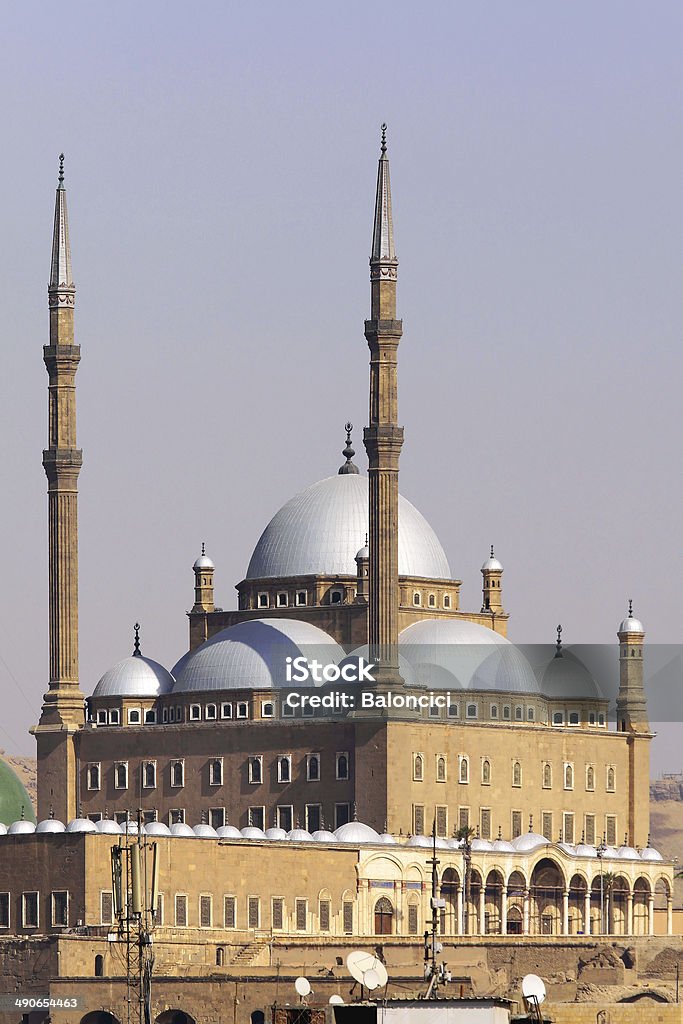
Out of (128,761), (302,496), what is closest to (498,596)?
(302,496)

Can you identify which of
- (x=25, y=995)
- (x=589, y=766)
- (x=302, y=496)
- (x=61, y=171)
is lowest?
(x=25, y=995)

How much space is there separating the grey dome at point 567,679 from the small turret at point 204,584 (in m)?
13.5

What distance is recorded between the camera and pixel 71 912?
3723 inches

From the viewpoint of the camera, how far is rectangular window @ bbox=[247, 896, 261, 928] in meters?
97.8

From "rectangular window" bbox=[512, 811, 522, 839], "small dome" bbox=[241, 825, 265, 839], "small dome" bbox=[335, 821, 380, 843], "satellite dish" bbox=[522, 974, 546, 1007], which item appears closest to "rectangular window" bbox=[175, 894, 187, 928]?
"small dome" bbox=[241, 825, 265, 839]

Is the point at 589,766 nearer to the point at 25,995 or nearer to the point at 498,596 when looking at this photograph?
the point at 498,596

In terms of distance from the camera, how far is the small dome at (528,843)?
105m

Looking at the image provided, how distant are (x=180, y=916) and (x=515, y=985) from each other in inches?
423

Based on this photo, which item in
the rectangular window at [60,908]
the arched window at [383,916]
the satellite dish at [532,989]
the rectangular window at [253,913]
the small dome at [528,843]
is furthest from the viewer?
the small dome at [528,843]

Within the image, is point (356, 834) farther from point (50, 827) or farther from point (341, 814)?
point (50, 827)

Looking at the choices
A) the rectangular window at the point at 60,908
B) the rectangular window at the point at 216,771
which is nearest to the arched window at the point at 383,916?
the rectangular window at the point at 216,771

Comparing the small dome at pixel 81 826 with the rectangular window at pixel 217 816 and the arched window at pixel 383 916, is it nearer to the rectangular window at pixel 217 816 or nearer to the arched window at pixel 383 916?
the arched window at pixel 383 916

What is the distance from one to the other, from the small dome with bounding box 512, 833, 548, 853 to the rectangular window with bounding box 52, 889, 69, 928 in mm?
17563

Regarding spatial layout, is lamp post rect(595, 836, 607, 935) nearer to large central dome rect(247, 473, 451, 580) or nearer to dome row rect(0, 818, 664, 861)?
dome row rect(0, 818, 664, 861)
